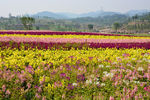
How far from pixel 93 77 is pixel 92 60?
4.46 ft

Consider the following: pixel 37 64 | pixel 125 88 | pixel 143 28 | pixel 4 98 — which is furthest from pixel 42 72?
pixel 143 28

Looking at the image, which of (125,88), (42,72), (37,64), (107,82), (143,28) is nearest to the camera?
(125,88)

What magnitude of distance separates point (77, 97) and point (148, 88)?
1.81 metres

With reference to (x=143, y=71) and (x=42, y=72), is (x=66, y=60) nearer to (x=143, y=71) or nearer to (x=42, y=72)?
(x=42, y=72)

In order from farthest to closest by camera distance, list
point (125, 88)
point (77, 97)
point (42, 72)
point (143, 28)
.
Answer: point (143, 28) → point (42, 72) → point (125, 88) → point (77, 97)

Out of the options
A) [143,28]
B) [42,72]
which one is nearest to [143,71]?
[42,72]

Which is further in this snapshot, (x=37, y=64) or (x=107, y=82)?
(x=37, y=64)

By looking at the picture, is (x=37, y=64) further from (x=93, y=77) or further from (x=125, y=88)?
(x=125, y=88)

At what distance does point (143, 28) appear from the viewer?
107 metres

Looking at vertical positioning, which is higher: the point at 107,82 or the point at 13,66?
the point at 13,66

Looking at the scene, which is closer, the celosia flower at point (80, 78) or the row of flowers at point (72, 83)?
the row of flowers at point (72, 83)

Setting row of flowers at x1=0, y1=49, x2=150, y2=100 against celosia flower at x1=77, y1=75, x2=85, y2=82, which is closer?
row of flowers at x1=0, y1=49, x2=150, y2=100

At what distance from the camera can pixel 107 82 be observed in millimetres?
4285

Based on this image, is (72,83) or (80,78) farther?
(80,78)
